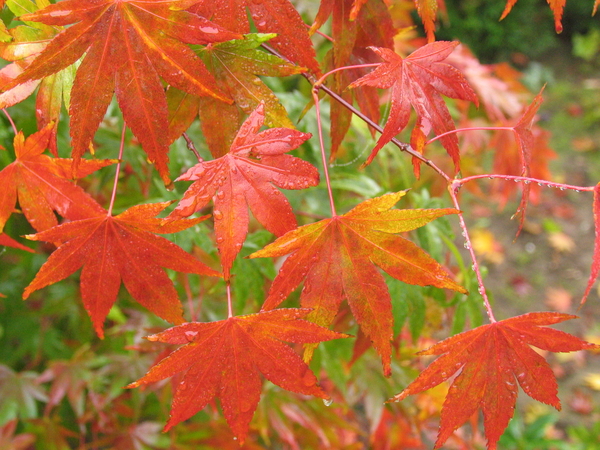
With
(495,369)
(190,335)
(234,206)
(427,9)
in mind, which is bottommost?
(495,369)

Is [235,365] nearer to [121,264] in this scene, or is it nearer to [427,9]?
[121,264]

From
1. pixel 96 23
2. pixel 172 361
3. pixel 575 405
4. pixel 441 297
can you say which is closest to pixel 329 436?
pixel 441 297

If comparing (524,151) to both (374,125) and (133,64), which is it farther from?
(133,64)

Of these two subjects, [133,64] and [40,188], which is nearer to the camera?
[133,64]

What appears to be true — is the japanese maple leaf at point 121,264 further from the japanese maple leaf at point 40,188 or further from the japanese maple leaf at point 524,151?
the japanese maple leaf at point 524,151

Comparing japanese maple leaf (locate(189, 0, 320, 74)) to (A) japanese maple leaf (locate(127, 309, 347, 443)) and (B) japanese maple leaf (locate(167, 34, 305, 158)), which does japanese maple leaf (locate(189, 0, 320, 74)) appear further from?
(A) japanese maple leaf (locate(127, 309, 347, 443))

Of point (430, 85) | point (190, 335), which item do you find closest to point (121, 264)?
point (190, 335)

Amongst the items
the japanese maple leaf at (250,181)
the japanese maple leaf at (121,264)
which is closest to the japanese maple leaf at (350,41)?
the japanese maple leaf at (250,181)

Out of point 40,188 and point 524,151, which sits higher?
point 40,188
